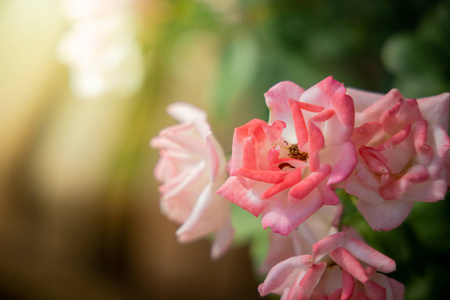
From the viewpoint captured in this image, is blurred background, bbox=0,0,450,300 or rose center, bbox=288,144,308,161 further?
blurred background, bbox=0,0,450,300

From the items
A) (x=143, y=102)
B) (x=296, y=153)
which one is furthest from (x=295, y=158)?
(x=143, y=102)

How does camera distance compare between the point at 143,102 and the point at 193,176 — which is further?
the point at 143,102

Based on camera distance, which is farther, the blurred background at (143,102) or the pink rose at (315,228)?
the blurred background at (143,102)

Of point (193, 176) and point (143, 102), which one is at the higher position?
point (143, 102)

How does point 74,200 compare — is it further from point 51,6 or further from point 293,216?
point 293,216

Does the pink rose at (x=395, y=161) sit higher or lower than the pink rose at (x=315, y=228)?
higher

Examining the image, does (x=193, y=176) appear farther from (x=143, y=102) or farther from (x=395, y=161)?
(x=143, y=102)
